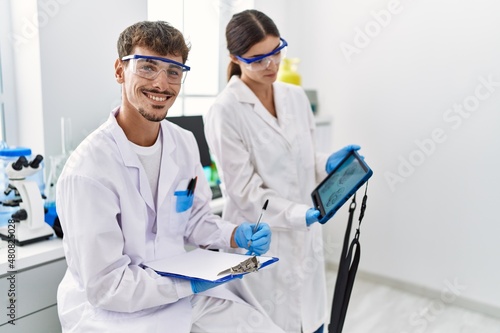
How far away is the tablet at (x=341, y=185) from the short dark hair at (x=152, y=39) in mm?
651

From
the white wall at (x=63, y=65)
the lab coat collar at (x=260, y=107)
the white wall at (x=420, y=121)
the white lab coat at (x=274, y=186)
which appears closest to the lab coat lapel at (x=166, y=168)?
the white lab coat at (x=274, y=186)

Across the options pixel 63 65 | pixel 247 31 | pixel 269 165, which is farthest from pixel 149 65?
pixel 63 65

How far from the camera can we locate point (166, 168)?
Result: 1359 millimetres

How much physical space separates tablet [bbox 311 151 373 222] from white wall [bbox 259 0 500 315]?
4.16ft

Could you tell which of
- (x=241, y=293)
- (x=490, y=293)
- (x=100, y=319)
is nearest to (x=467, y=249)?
(x=490, y=293)

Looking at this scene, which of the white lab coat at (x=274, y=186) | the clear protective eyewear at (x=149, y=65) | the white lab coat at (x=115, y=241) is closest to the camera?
the white lab coat at (x=115, y=241)

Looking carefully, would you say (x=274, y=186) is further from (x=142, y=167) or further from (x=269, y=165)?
(x=142, y=167)

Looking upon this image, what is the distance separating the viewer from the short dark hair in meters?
1.24

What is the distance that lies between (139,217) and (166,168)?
181 millimetres

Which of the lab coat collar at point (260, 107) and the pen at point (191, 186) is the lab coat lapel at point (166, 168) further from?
the lab coat collar at point (260, 107)

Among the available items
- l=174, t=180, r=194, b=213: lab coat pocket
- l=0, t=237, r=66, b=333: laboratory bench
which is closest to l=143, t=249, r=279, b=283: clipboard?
l=174, t=180, r=194, b=213: lab coat pocket

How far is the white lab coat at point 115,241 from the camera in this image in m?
1.13

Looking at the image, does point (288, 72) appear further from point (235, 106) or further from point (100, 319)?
point (100, 319)

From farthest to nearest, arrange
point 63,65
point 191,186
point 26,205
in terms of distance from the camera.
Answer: point 63,65 → point 26,205 → point 191,186
